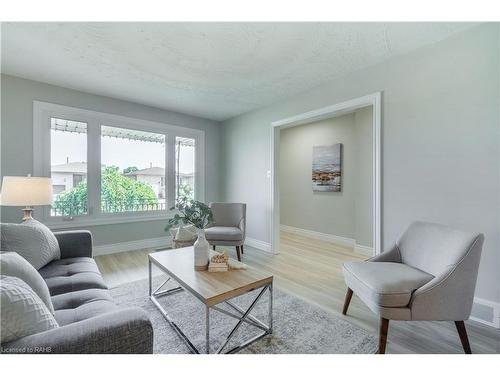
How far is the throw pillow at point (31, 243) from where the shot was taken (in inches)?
62.8

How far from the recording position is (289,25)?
188 centimetres

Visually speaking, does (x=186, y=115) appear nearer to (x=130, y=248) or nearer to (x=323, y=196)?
(x=130, y=248)

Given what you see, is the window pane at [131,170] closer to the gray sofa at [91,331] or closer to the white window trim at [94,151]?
the white window trim at [94,151]

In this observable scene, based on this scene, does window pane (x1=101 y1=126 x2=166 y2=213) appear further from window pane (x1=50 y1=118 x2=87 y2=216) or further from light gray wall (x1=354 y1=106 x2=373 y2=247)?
light gray wall (x1=354 y1=106 x2=373 y2=247)

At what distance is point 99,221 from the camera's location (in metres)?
3.48

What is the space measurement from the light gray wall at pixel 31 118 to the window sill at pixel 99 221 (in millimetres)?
69

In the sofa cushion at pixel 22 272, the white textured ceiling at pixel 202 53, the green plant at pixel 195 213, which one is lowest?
the sofa cushion at pixel 22 272

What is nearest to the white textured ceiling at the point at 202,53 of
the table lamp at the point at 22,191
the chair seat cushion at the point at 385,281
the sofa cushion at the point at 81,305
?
the table lamp at the point at 22,191

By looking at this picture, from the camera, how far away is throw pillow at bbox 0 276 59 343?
778mm

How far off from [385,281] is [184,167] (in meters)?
3.74

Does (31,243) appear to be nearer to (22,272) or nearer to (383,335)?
(22,272)

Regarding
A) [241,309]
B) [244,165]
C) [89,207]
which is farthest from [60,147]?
[241,309]

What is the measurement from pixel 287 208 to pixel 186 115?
9.64 feet

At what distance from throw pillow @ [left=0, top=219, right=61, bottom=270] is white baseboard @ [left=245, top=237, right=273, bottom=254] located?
2658mm
